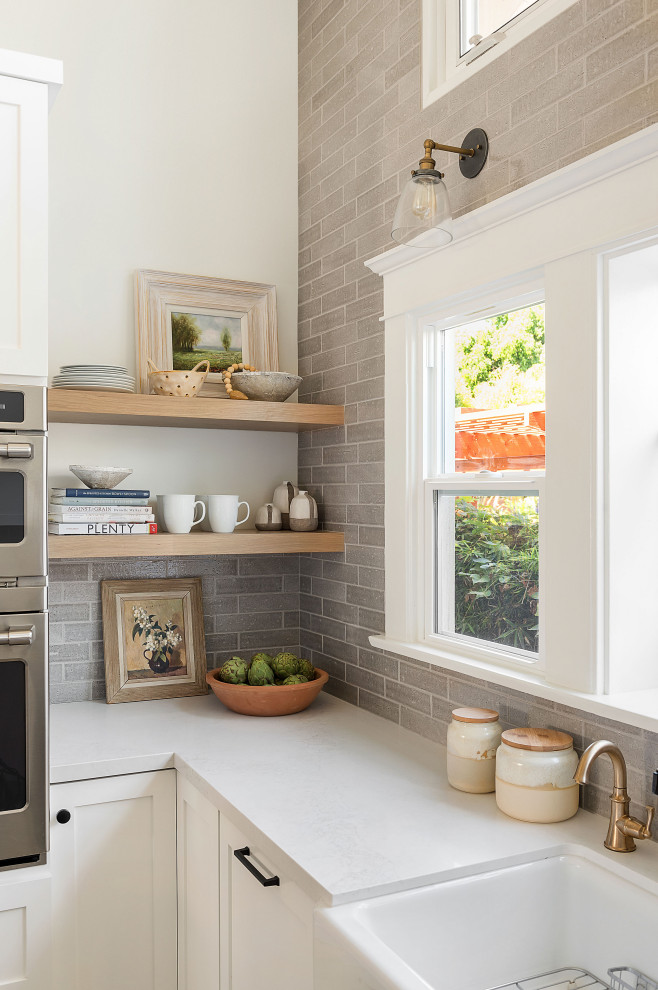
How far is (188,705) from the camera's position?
2.60 metres

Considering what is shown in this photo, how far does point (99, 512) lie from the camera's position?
2.41 metres

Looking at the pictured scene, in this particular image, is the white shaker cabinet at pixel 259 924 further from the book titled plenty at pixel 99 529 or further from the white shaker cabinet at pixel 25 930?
the book titled plenty at pixel 99 529

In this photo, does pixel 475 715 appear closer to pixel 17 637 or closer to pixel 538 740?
pixel 538 740

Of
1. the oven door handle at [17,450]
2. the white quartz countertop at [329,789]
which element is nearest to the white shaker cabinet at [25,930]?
the white quartz countertop at [329,789]

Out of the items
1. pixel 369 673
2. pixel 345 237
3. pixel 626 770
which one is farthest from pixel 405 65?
pixel 626 770

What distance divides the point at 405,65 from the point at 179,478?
144 cm

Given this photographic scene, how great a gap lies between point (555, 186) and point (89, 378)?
138 centimetres

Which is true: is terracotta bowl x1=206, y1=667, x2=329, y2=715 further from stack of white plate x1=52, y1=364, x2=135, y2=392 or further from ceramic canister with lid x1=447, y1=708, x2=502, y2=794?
stack of white plate x1=52, y1=364, x2=135, y2=392

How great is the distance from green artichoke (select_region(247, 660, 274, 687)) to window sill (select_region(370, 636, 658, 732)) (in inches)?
18.8

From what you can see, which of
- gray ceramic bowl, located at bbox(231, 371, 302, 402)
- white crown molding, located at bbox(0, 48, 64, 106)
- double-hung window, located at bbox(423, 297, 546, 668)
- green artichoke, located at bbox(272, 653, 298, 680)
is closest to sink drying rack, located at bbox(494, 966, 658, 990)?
double-hung window, located at bbox(423, 297, 546, 668)

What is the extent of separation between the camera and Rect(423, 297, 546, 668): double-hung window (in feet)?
6.36

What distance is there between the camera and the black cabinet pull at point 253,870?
1574 millimetres

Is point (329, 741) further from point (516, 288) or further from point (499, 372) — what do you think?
point (516, 288)

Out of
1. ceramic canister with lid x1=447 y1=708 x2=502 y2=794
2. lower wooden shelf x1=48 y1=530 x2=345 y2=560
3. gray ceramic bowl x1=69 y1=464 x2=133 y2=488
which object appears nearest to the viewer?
ceramic canister with lid x1=447 y1=708 x2=502 y2=794
